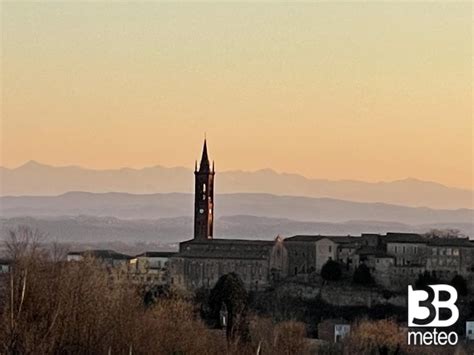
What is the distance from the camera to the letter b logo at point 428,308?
69.3 feet

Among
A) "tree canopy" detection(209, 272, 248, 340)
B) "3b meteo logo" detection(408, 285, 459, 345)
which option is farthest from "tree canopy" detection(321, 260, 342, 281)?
"tree canopy" detection(209, 272, 248, 340)

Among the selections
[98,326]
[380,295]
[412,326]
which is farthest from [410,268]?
[98,326]

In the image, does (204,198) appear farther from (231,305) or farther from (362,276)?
(231,305)

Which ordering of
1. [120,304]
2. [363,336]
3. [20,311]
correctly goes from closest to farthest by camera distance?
[20,311], [120,304], [363,336]

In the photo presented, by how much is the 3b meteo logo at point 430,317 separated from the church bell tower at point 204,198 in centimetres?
943

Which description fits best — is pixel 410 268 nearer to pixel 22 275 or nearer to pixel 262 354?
pixel 262 354

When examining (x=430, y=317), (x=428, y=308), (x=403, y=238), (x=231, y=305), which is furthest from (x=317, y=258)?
(x=231, y=305)

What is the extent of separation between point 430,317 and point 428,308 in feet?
3.48

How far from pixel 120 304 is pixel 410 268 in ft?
50.1

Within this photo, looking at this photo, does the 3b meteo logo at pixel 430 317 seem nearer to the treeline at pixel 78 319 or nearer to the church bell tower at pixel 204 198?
the treeline at pixel 78 319

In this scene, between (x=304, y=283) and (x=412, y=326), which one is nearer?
(x=412, y=326)

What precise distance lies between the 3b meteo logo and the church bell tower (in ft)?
30.9

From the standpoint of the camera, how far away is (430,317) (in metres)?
22.0

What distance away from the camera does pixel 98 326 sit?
1415 cm
